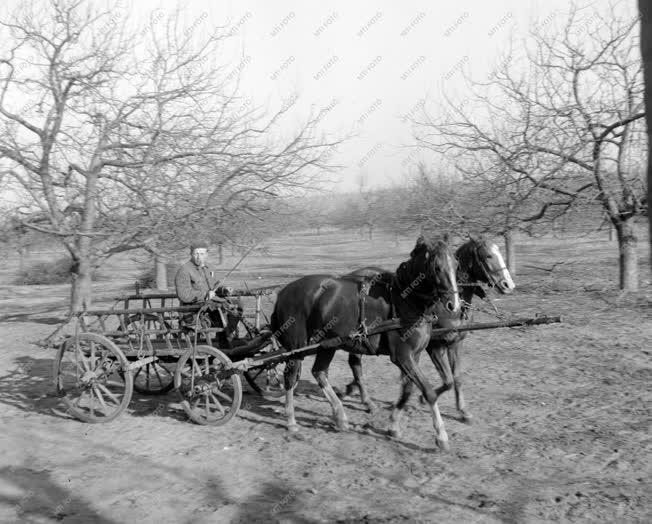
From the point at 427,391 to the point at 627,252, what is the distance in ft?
35.2

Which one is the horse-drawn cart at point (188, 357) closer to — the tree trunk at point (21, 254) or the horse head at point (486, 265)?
the horse head at point (486, 265)

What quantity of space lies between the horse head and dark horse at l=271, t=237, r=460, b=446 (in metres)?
0.72

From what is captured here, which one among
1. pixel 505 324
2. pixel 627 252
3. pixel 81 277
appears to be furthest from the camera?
pixel 627 252

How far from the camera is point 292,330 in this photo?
6.75 metres

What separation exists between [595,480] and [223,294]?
4.81 metres

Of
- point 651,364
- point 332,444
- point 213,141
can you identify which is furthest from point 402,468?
point 213,141

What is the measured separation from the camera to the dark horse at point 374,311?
567 centimetres

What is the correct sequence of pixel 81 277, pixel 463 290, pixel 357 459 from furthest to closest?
pixel 81 277
pixel 463 290
pixel 357 459

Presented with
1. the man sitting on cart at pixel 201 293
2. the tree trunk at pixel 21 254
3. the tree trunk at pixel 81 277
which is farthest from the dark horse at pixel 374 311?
the tree trunk at pixel 21 254

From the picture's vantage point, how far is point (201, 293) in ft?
23.6

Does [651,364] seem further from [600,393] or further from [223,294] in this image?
[223,294]

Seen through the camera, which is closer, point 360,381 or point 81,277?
point 360,381

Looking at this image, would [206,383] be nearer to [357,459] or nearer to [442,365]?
[357,459]

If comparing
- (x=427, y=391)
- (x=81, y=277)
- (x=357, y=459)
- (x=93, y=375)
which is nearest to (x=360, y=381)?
(x=427, y=391)
